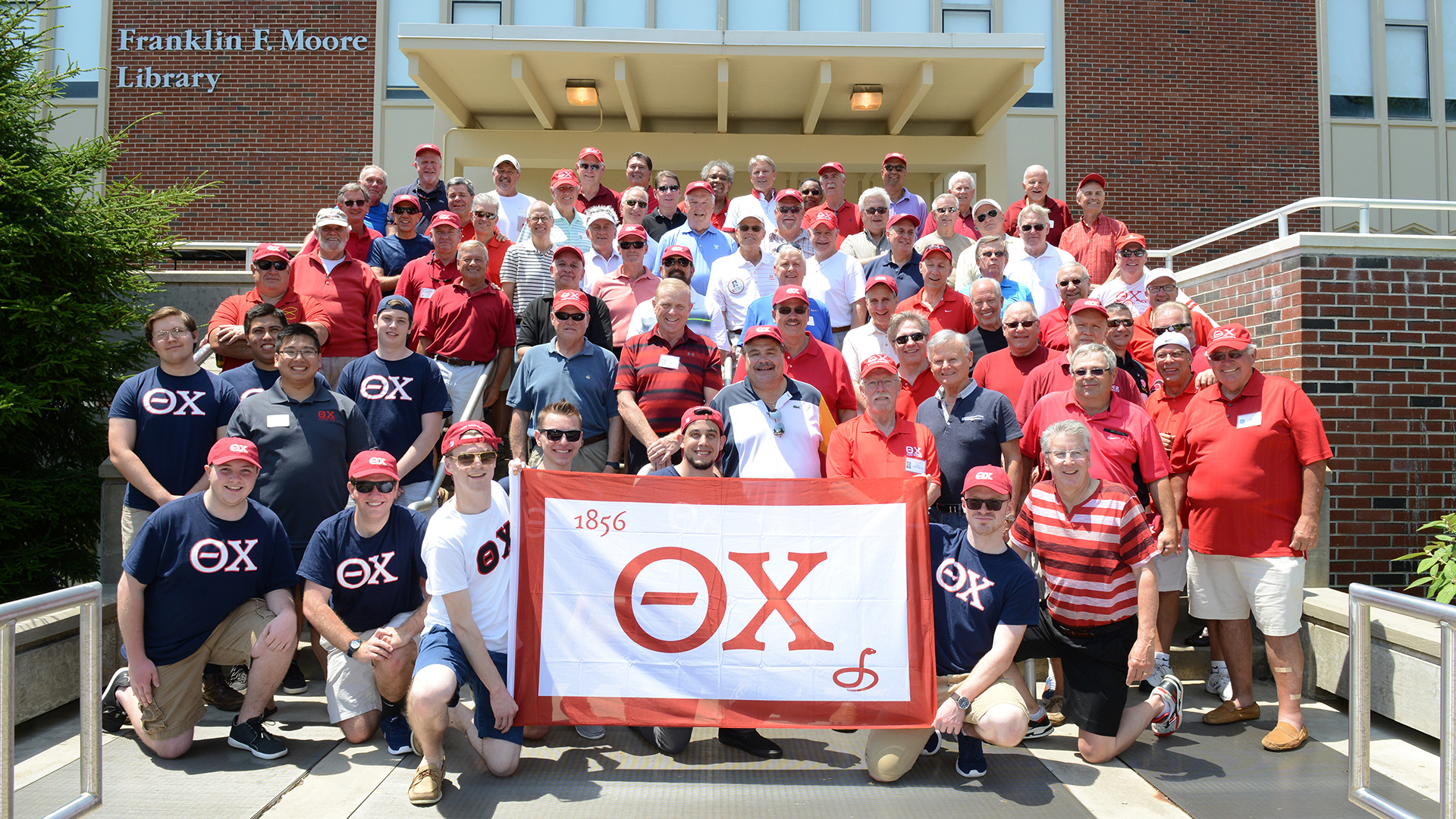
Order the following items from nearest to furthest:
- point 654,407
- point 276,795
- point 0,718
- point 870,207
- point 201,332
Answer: point 0,718 < point 276,795 < point 654,407 < point 870,207 < point 201,332

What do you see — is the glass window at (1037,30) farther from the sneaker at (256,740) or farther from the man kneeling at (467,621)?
the sneaker at (256,740)

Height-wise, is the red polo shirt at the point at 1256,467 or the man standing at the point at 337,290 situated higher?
the man standing at the point at 337,290

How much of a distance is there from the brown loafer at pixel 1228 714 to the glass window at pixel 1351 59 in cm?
1332

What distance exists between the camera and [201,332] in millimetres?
8953

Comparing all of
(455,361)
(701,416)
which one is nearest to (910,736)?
(701,416)

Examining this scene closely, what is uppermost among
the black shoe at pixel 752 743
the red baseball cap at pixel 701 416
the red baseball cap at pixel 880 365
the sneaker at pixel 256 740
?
the red baseball cap at pixel 880 365

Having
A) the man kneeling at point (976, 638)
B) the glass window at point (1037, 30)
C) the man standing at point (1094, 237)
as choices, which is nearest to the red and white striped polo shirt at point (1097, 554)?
the man kneeling at point (976, 638)

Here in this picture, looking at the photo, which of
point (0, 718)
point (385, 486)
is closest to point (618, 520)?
point (385, 486)

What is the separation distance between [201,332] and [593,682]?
6558 mm

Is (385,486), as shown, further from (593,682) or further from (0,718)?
(0,718)

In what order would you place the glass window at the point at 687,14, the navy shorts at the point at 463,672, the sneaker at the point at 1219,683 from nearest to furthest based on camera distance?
the navy shorts at the point at 463,672 < the sneaker at the point at 1219,683 < the glass window at the point at 687,14

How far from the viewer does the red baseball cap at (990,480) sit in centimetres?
434

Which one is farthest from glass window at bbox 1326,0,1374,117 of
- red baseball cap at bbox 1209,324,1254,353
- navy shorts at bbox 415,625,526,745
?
navy shorts at bbox 415,625,526,745

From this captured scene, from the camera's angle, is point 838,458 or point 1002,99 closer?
point 838,458
